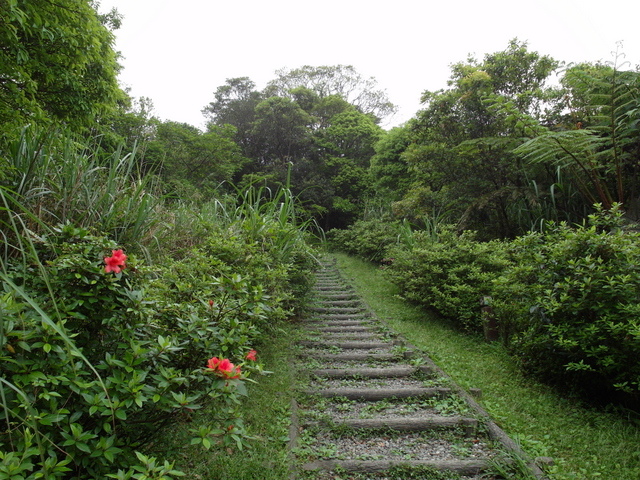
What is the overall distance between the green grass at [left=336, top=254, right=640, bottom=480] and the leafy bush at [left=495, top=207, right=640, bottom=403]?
237 millimetres

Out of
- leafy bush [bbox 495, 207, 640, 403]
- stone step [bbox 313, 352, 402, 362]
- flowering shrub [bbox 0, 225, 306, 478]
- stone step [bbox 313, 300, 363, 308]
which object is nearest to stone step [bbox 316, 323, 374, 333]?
stone step [bbox 313, 352, 402, 362]

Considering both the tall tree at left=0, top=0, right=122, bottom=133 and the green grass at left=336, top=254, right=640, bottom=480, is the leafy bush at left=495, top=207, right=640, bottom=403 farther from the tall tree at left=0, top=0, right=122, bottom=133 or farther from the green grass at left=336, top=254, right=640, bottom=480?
the tall tree at left=0, top=0, right=122, bottom=133

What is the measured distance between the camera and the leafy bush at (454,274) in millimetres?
4789

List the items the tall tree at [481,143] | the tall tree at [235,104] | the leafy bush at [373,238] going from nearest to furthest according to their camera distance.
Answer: the tall tree at [481,143]
the leafy bush at [373,238]
the tall tree at [235,104]

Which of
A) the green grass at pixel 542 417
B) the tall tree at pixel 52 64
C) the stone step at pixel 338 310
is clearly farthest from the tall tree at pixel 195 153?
the green grass at pixel 542 417

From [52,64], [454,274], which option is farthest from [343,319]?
[52,64]

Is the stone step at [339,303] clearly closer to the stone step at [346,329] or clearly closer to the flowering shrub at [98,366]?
the stone step at [346,329]

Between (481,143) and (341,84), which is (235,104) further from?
(481,143)

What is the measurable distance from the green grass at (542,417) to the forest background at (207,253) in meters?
0.27

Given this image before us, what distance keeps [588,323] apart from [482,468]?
143 cm

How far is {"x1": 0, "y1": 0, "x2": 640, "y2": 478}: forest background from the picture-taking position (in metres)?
1.29

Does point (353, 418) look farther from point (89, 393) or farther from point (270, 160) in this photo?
point (270, 160)

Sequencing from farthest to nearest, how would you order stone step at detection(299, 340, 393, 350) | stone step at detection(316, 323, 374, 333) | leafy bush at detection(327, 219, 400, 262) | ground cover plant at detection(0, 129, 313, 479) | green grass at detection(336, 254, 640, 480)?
1. leafy bush at detection(327, 219, 400, 262)
2. stone step at detection(316, 323, 374, 333)
3. stone step at detection(299, 340, 393, 350)
4. green grass at detection(336, 254, 640, 480)
5. ground cover plant at detection(0, 129, 313, 479)

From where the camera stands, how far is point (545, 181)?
6793mm
